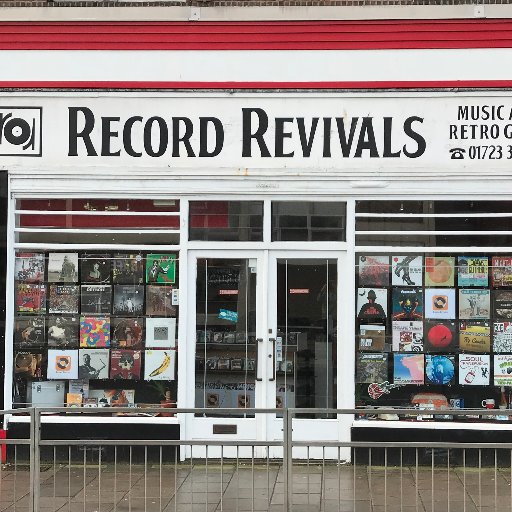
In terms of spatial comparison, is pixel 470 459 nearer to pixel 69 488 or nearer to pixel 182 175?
pixel 69 488

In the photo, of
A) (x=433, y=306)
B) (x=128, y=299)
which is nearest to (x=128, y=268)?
(x=128, y=299)

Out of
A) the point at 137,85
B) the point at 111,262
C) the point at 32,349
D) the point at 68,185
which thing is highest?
the point at 137,85

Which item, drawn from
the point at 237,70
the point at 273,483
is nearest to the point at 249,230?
the point at 237,70

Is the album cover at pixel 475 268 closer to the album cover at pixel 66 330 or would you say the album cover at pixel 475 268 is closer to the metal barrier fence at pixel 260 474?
the metal barrier fence at pixel 260 474

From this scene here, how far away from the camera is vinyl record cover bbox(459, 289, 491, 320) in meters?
11.3

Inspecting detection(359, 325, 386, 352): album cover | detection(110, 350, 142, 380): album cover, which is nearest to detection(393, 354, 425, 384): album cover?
detection(359, 325, 386, 352): album cover

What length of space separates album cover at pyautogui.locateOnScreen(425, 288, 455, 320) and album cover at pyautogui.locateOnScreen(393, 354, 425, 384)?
19.8 inches

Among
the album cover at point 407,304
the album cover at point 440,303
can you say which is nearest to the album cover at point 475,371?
the album cover at point 440,303

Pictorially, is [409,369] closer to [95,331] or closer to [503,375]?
[503,375]

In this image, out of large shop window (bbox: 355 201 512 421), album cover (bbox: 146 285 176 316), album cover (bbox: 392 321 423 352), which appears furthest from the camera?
album cover (bbox: 146 285 176 316)

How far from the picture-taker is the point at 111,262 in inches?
452

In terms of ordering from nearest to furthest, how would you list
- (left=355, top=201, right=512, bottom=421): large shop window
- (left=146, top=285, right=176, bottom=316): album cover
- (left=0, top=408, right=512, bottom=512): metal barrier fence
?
(left=0, top=408, right=512, bottom=512): metal barrier fence → (left=355, top=201, right=512, bottom=421): large shop window → (left=146, top=285, right=176, bottom=316): album cover

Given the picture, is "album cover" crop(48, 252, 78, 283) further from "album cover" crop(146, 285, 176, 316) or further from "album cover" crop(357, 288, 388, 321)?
"album cover" crop(357, 288, 388, 321)

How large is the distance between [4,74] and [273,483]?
19.4 feet
